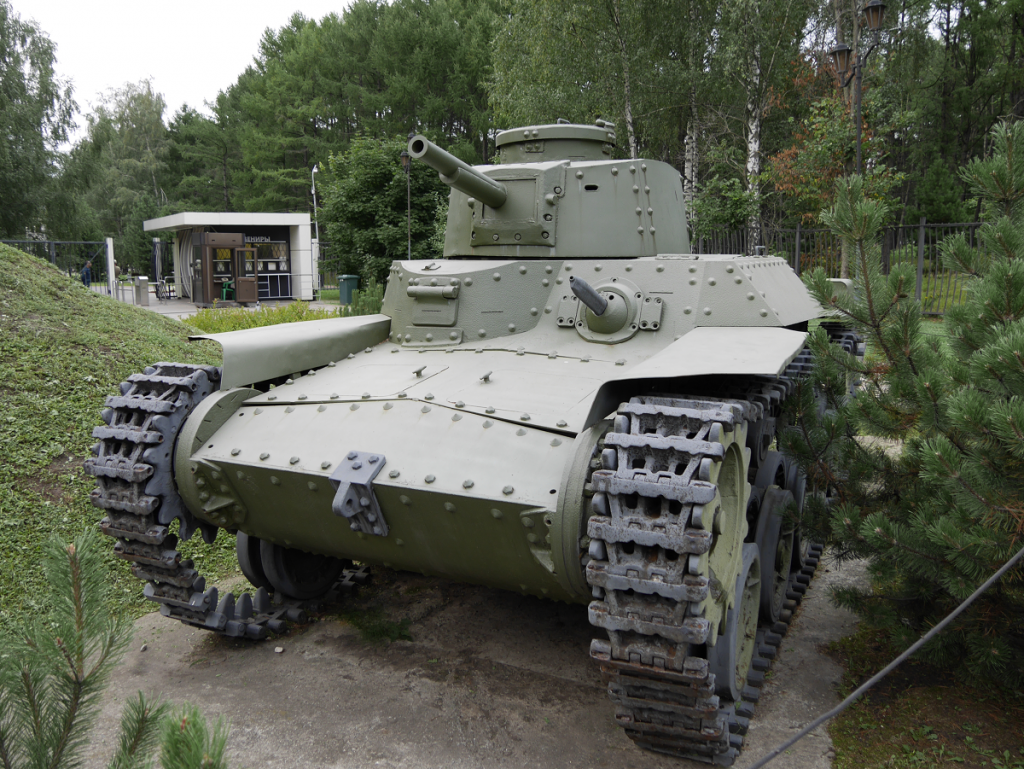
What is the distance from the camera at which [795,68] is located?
879 inches

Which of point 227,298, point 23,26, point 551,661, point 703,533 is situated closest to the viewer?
point 703,533

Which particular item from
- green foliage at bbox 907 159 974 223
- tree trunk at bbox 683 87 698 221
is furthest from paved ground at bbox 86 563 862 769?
green foliage at bbox 907 159 974 223

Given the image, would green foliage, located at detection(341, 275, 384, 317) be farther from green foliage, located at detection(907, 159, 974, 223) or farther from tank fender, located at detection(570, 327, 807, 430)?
green foliage, located at detection(907, 159, 974, 223)

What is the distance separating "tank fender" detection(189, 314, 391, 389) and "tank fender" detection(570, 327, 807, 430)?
216 cm

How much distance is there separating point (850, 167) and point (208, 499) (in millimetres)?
15526

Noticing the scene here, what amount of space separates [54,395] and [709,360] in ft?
22.4

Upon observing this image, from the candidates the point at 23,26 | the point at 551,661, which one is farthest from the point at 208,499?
the point at 23,26

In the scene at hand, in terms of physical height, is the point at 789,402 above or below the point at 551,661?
above

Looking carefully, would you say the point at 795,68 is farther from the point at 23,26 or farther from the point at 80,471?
the point at 23,26

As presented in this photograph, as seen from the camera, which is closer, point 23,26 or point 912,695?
point 912,695

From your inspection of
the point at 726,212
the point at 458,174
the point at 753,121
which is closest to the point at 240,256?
the point at 726,212

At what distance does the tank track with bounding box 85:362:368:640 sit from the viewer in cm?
450

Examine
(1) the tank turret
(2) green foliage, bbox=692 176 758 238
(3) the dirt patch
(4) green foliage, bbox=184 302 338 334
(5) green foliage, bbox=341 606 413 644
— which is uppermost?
(2) green foliage, bbox=692 176 758 238

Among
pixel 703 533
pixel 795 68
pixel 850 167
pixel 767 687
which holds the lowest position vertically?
pixel 767 687
